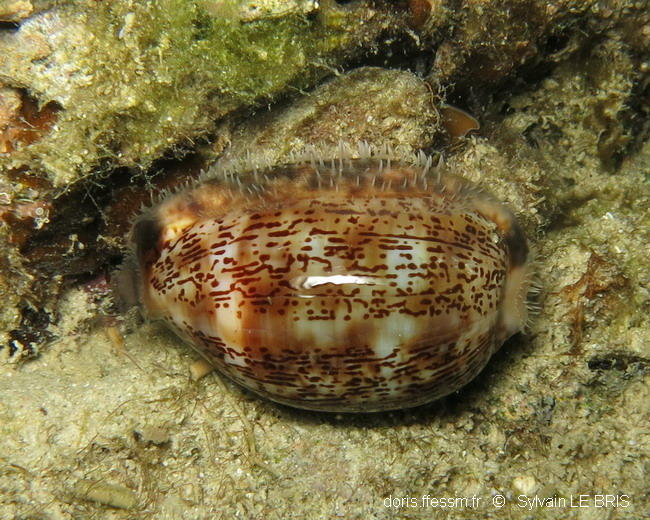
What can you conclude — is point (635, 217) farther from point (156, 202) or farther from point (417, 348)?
point (156, 202)

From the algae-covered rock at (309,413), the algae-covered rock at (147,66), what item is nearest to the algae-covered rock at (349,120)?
the algae-covered rock at (309,413)

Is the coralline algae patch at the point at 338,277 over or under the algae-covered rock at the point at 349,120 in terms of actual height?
under

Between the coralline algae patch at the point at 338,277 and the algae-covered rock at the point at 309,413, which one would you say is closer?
the coralline algae patch at the point at 338,277

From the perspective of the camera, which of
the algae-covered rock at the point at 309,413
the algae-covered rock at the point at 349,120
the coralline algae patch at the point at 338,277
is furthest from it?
the algae-covered rock at the point at 349,120

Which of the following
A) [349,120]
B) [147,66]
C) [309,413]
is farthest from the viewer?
[309,413]

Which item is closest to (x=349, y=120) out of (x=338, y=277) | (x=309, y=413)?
(x=338, y=277)

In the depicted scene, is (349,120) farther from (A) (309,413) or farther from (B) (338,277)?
(A) (309,413)

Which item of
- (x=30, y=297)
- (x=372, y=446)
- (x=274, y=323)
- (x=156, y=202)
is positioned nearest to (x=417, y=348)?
(x=274, y=323)

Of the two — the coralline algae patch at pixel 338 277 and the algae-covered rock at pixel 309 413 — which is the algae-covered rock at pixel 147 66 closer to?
the algae-covered rock at pixel 309 413
